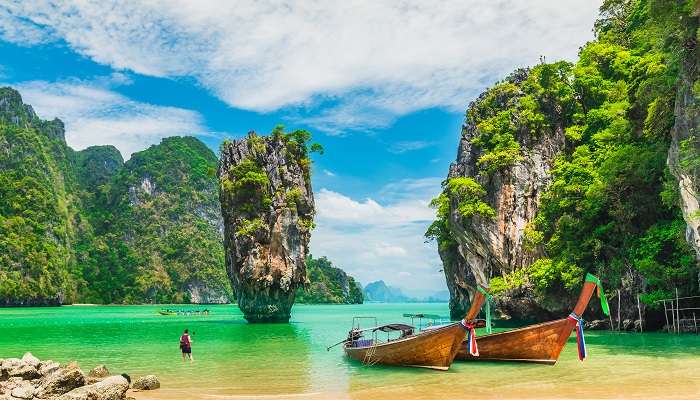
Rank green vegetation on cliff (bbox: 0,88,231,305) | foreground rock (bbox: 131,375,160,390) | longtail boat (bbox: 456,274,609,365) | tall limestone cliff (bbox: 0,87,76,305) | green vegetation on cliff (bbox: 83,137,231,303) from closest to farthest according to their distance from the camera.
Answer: foreground rock (bbox: 131,375,160,390), longtail boat (bbox: 456,274,609,365), tall limestone cliff (bbox: 0,87,76,305), green vegetation on cliff (bbox: 0,88,231,305), green vegetation on cliff (bbox: 83,137,231,303)

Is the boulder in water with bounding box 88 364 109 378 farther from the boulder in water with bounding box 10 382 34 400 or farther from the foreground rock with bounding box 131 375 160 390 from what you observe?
the boulder in water with bounding box 10 382 34 400

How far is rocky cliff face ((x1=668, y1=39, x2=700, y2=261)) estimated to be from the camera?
1761 centimetres

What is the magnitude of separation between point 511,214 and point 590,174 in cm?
598

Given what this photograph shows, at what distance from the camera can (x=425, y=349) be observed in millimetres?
14391

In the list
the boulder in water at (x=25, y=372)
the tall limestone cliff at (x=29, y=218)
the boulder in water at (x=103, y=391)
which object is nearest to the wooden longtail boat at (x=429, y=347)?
the boulder in water at (x=103, y=391)

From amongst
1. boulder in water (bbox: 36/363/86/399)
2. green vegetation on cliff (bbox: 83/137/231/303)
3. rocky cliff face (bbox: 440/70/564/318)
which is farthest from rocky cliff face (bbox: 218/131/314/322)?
green vegetation on cliff (bbox: 83/137/231/303)

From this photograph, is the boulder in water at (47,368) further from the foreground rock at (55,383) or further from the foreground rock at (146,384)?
the foreground rock at (146,384)

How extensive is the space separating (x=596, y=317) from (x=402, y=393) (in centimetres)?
1947

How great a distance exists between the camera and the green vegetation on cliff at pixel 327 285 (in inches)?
4988

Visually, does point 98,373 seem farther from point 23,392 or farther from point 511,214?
point 511,214

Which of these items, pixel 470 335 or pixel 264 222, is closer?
pixel 470 335

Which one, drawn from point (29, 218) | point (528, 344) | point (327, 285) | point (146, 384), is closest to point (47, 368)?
point (146, 384)

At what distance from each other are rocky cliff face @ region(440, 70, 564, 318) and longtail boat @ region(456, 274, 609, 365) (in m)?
15.0

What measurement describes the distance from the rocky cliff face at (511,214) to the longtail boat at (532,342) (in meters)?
15.0
